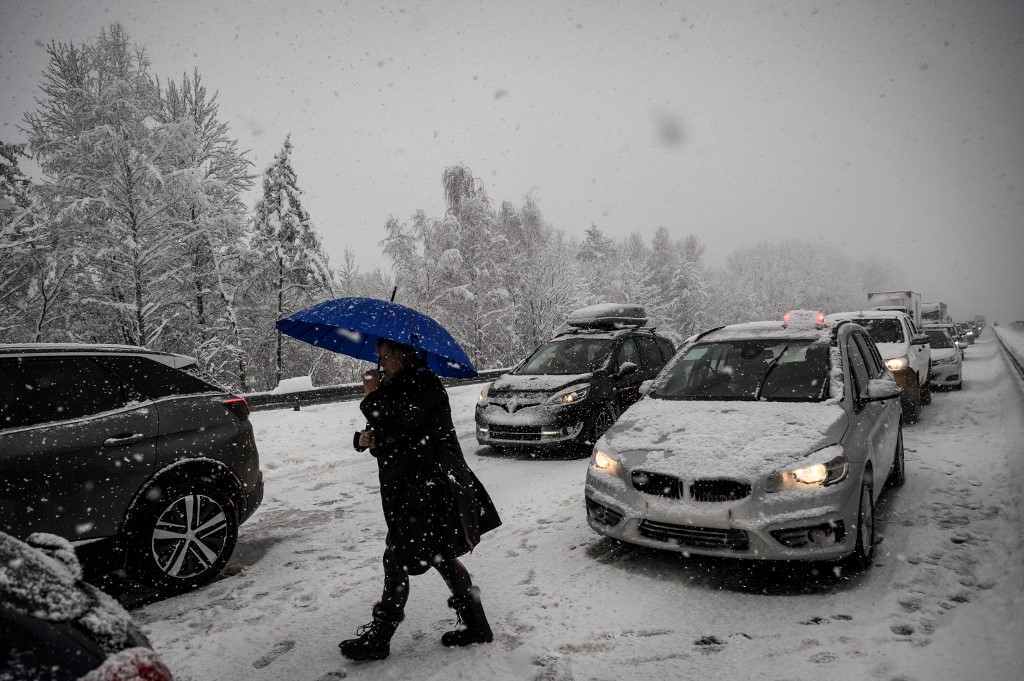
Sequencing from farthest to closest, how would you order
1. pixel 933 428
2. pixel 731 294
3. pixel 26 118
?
pixel 731 294 < pixel 26 118 < pixel 933 428

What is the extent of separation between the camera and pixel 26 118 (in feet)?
60.6

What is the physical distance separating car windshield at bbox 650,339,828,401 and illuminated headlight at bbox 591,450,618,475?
1152 mm

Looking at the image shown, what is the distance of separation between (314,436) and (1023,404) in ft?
42.3

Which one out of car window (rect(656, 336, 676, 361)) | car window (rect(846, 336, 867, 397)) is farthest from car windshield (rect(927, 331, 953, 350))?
car window (rect(846, 336, 867, 397))

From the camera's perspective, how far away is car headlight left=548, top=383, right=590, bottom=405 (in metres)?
8.12

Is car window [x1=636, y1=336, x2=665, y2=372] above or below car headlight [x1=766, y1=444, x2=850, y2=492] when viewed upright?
above

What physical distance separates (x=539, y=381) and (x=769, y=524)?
4925 mm

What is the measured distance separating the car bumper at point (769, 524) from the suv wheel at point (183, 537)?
A: 2.97 meters

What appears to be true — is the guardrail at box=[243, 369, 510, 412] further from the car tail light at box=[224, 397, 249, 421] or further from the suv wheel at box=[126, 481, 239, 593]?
the suv wheel at box=[126, 481, 239, 593]

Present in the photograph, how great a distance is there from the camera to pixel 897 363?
31.9 feet

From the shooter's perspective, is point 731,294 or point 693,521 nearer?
Answer: point 693,521

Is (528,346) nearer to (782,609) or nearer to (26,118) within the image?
(26,118)

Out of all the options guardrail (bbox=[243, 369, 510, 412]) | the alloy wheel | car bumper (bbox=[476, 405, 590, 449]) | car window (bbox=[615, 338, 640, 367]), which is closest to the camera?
the alloy wheel

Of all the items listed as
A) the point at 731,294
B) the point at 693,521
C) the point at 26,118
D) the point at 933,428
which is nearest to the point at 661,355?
the point at 933,428
